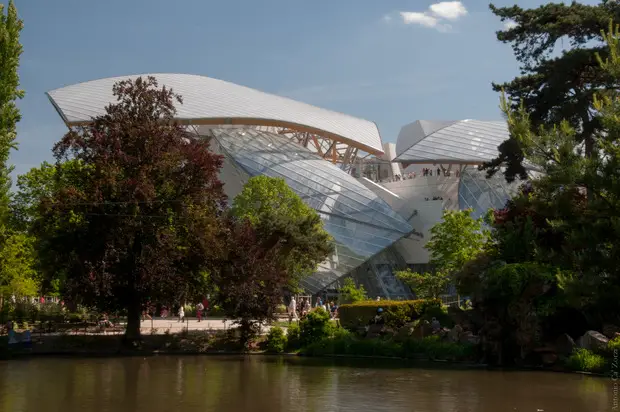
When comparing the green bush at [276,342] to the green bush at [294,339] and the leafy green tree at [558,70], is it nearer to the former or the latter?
the green bush at [294,339]

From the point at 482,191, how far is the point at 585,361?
41.9 metres

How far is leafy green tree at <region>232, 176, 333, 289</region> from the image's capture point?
36.2 meters

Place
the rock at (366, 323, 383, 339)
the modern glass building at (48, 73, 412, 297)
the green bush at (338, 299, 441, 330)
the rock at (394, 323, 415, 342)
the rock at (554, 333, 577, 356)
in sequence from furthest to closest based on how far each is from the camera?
the modern glass building at (48, 73, 412, 297), the rock at (366, 323, 383, 339), the green bush at (338, 299, 441, 330), the rock at (394, 323, 415, 342), the rock at (554, 333, 577, 356)

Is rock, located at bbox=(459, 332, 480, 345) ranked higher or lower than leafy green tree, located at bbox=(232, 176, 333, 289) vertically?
lower

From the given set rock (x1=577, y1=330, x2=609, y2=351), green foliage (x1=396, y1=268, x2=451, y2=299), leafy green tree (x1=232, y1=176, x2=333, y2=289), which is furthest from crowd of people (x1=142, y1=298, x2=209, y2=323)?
rock (x1=577, y1=330, x2=609, y2=351)

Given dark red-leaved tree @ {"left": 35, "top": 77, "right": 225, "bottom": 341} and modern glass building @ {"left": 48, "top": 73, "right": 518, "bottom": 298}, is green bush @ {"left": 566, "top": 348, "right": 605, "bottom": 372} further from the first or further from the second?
modern glass building @ {"left": 48, "top": 73, "right": 518, "bottom": 298}

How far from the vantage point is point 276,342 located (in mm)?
29516

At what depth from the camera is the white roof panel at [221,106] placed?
6241 cm

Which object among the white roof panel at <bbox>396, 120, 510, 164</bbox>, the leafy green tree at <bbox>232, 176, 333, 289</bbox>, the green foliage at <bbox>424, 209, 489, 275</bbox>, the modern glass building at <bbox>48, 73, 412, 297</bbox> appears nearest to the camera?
the leafy green tree at <bbox>232, 176, 333, 289</bbox>

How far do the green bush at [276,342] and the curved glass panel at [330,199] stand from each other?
79.8ft

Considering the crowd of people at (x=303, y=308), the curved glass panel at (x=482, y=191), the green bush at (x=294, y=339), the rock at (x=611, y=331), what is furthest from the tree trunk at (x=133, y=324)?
the curved glass panel at (x=482, y=191)

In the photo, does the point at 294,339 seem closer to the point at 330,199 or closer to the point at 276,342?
the point at 276,342

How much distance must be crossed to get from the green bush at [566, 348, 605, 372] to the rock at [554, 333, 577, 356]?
2.06ft

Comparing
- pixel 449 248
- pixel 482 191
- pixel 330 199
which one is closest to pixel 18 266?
pixel 449 248
